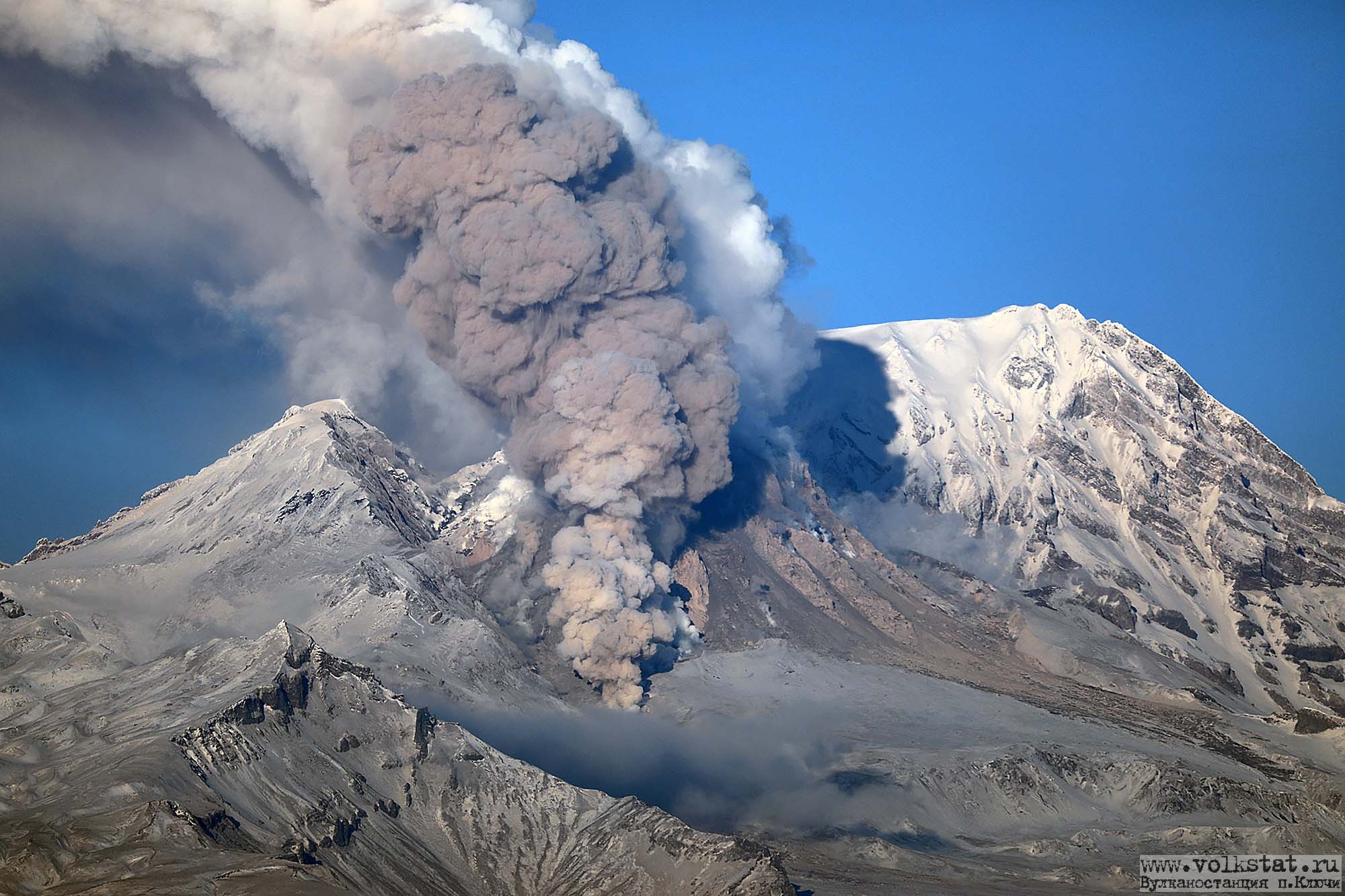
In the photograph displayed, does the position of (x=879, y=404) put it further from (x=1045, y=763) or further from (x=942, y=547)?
(x=1045, y=763)

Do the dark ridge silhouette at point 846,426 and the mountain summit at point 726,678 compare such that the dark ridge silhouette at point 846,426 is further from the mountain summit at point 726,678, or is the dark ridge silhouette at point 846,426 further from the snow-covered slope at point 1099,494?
the mountain summit at point 726,678

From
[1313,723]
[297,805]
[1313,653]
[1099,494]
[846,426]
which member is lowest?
[297,805]

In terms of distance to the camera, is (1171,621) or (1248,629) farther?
(1248,629)

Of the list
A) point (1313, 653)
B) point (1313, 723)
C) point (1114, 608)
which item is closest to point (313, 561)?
point (1114, 608)

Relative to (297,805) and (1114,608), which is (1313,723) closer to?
(1114,608)

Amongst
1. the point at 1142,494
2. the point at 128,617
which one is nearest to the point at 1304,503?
the point at 1142,494

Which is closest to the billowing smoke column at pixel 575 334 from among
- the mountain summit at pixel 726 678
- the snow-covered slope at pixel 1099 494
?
the mountain summit at pixel 726 678
